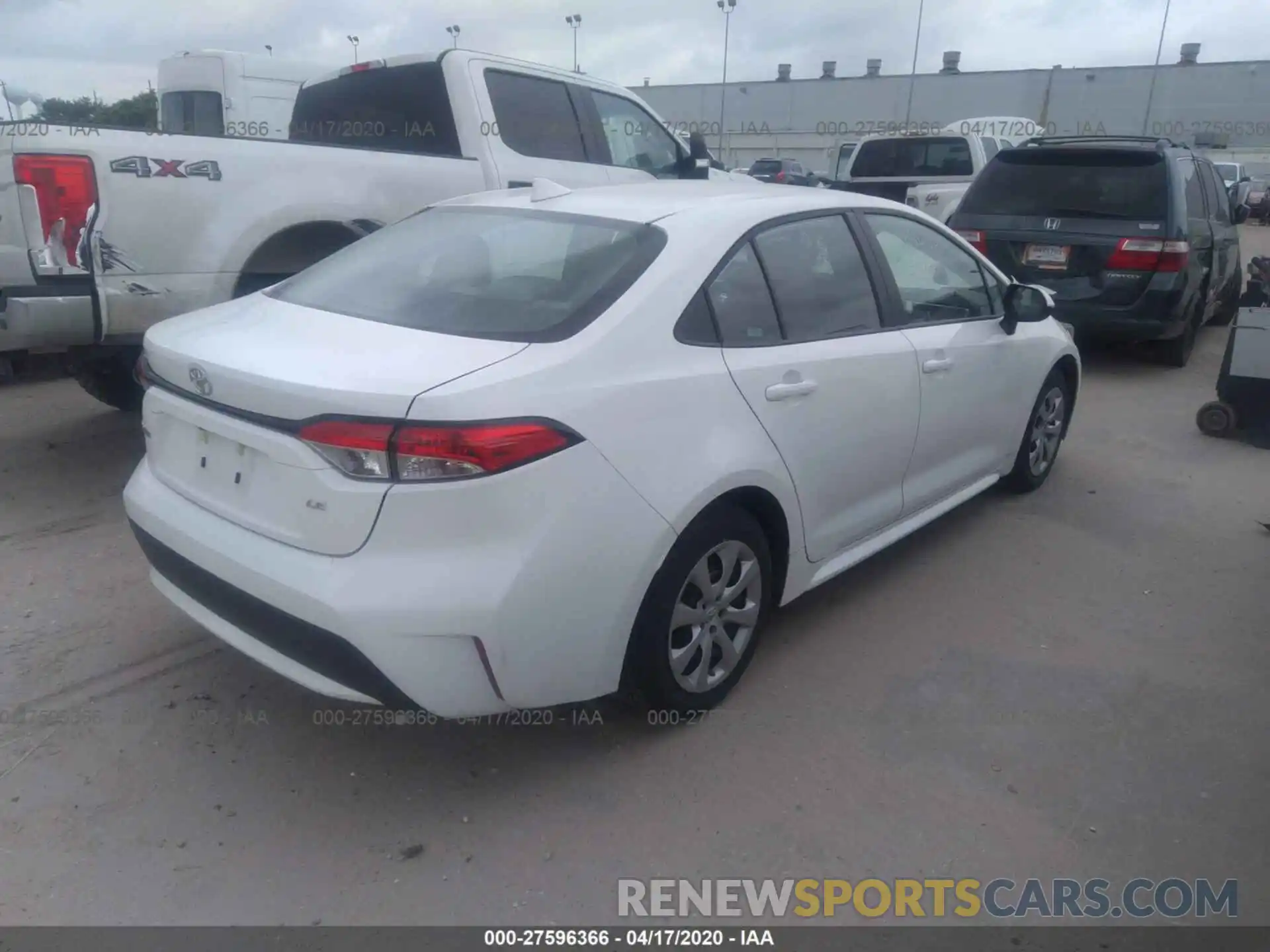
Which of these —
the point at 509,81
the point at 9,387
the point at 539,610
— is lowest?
the point at 9,387

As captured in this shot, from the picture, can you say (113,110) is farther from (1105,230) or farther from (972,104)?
(972,104)

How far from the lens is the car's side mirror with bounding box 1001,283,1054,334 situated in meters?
4.46

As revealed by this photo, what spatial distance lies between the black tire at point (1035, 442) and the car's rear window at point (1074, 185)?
9.82ft

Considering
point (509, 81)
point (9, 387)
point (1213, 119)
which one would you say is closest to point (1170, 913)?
point (509, 81)

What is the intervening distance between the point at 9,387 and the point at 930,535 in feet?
20.4

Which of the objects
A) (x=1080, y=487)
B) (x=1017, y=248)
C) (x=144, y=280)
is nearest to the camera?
(x=144, y=280)

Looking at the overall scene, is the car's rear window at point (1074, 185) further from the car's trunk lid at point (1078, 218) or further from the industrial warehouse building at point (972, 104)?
the industrial warehouse building at point (972, 104)

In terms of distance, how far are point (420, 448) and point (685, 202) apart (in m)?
1.48

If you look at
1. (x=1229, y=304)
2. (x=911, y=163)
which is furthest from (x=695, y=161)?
(x=911, y=163)

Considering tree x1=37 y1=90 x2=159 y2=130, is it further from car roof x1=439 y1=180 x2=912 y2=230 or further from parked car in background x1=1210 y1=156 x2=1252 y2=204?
parked car in background x1=1210 y1=156 x2=1252 y2=204

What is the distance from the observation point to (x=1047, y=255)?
25.3 ft

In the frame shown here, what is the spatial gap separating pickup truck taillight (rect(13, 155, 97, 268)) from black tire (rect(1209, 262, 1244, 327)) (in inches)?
394

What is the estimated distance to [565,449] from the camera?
2.46 m

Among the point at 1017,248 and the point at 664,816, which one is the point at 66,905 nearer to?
the point at 664,816
